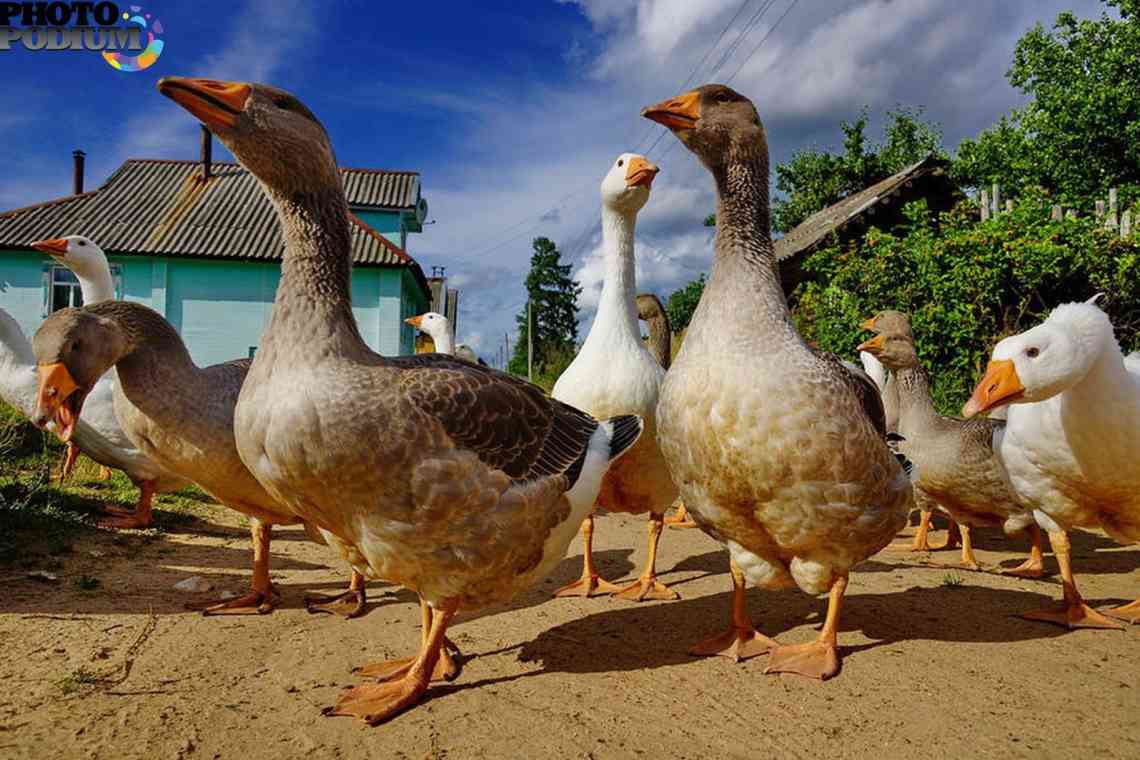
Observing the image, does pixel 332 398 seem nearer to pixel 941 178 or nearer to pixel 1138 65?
pixel 941 178

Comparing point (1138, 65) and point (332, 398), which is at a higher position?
point (1138, 65)

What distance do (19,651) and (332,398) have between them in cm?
232

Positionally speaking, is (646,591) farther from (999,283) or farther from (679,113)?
(999,283)

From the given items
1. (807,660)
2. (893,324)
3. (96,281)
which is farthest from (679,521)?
(96,281)

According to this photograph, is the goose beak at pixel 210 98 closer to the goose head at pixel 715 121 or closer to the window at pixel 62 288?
the goose head at pixel 715 121

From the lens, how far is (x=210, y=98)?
300cm

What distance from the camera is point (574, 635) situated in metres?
4.05

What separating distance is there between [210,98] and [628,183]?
312 centimetres

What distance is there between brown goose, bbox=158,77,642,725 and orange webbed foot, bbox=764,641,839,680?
4.22 ft

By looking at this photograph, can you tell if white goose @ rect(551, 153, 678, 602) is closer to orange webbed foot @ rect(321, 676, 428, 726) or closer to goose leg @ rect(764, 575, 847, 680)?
goose leg @ rect(764, 575, 847, 680)

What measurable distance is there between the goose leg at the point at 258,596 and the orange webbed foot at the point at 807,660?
3.11 m

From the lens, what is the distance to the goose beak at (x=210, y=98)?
293 centimetres

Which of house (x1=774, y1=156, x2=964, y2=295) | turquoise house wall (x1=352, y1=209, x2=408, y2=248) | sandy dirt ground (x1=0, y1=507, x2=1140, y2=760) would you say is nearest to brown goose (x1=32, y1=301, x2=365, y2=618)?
sandy dirt ground (x1=0, y1=507, x2=1140, y2=760)

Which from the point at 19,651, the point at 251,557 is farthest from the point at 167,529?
the point at 19,651
